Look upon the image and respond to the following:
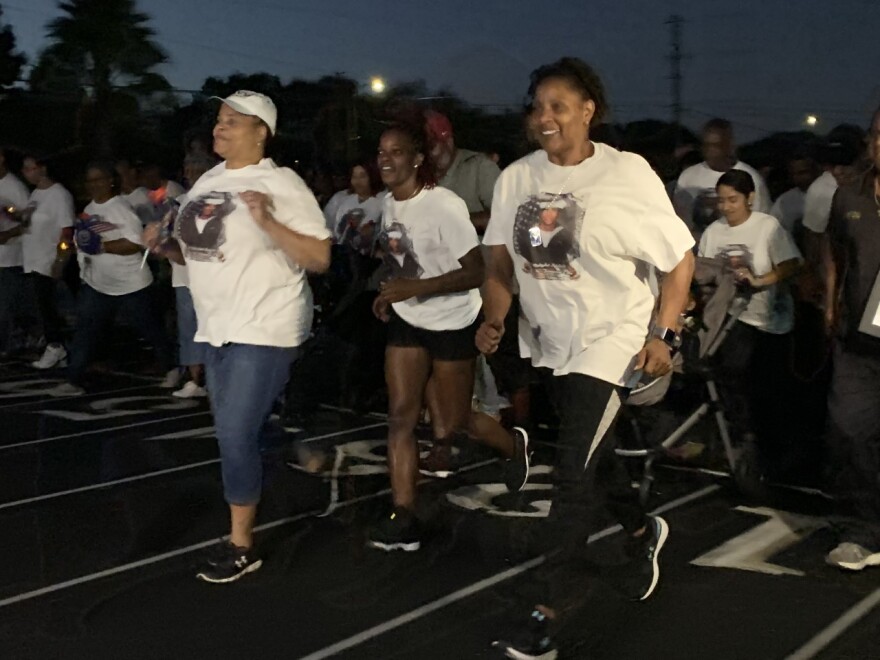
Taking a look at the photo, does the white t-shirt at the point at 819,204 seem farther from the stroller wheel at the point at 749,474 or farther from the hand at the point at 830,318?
the hand at the point at 830,318

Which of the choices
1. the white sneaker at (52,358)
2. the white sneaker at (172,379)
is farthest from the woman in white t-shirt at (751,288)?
the white sneaker at (52,358)

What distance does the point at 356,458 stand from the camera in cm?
705

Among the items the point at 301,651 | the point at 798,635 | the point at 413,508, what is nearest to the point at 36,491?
the point at 413,508

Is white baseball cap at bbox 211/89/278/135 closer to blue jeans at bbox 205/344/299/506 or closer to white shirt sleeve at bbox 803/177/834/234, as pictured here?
blue jeans at bbox 205/344/299/506

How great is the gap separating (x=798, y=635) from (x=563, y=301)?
1.55 m

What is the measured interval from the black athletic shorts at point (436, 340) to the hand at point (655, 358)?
144cm

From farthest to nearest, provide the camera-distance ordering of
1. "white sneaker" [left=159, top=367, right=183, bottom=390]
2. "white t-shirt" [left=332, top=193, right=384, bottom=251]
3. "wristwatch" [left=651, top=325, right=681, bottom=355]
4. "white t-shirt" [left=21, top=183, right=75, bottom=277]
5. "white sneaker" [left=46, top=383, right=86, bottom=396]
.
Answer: "white t-shirt" [left=21, top=183, right=75, bottom=277] → "white sneaker" [left=159, top=367, right=183, bottom=390] → "white sneaker" [left=46, top=383, right=86, bottom=396] → "white t-shirt" [left=332, top=193, right=384, bottom=251] → "wristwatch" [left=651, top=325, right=681, bottom=355]

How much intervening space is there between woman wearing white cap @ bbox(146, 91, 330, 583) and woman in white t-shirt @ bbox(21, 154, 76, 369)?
6233 mm

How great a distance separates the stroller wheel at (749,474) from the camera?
19.6 feet

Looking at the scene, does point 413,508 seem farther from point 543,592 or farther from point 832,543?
point 832,543

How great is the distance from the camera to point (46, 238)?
1048cm

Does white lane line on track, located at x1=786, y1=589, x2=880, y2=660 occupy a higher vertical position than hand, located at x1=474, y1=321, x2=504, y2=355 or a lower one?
lower

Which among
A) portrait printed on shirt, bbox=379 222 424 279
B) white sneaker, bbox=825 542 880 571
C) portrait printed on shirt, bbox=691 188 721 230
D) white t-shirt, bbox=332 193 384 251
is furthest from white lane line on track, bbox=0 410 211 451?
white sneaker, bbox=825 542 880 571

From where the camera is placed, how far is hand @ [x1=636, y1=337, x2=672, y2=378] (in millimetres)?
3900
